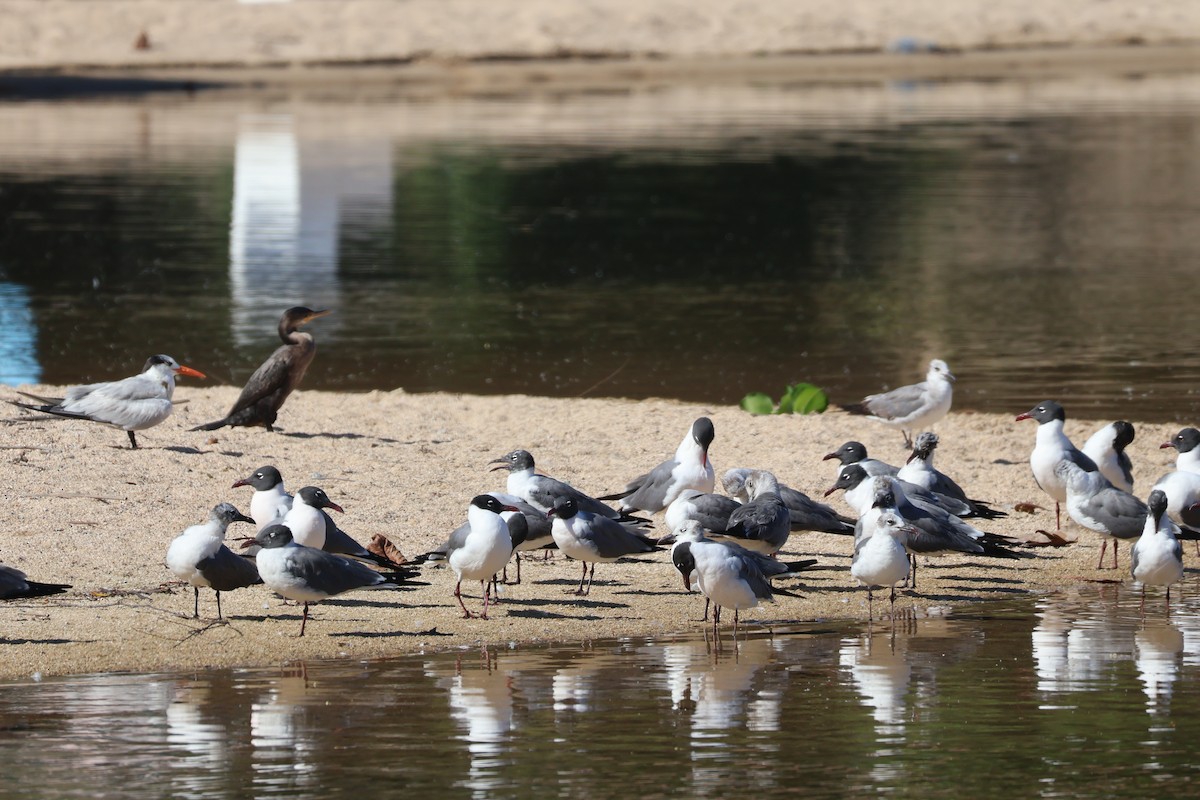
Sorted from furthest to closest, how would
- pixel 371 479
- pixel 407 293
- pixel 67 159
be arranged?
pixel 67 159
pixel 407 293
pixel 371 479

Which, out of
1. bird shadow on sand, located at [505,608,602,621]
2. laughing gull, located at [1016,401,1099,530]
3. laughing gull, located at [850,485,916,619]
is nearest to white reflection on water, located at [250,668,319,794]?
bird shadow on sand, located at [505,608,602,621]

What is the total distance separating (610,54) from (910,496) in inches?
2057

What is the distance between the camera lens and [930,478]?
39.6 ft

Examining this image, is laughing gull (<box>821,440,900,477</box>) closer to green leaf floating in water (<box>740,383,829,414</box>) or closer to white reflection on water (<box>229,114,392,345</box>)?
green leaf floating in water (<box>740,383,829,414</box>)

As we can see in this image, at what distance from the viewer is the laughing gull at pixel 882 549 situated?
33.8 feet

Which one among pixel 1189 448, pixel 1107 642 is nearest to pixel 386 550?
Result: pixel 1107 642

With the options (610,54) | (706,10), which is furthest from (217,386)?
(706,10)

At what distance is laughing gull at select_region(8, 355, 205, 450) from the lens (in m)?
13.5

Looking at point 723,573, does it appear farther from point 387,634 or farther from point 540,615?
point 387,634

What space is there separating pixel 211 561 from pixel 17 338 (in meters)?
11.7

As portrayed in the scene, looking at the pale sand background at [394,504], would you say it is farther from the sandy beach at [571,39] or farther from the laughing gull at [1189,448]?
the sandy beach at [571,39]

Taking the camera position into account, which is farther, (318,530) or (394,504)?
(394,504)

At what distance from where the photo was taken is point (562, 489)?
1136cm

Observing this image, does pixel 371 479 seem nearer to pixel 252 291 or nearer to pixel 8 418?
pixel 8 418
